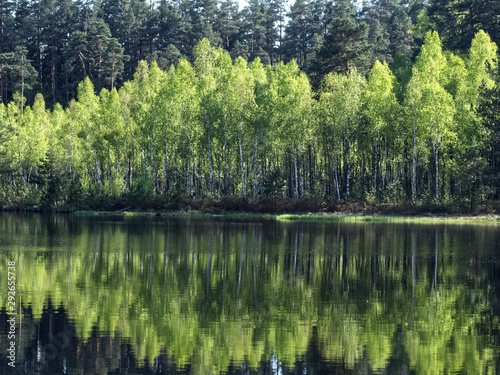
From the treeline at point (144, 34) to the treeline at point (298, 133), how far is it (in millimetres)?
27972

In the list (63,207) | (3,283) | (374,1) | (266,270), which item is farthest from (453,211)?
(374,1)

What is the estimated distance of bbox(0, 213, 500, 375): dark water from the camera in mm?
12219

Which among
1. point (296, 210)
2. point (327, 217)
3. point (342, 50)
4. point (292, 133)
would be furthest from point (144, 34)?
point (327, 217)

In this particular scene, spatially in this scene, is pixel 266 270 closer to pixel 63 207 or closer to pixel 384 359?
pixel 384 359

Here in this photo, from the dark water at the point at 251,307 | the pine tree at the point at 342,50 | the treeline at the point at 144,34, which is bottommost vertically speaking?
the dark water at the point at 251,307

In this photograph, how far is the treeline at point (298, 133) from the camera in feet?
182

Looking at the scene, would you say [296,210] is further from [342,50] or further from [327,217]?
[342,50]

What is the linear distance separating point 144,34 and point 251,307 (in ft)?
323

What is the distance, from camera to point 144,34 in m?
108

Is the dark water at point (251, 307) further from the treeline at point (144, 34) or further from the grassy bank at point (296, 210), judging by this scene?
the treeline at point (144, 34)

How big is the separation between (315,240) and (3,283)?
1908 centimetres

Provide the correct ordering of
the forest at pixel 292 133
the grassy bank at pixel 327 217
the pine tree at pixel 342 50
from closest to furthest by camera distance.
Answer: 1. the grassy bank at pixel 327 217
2. the forest at pixel 292 133
3. the pine tree at pixel 342 50

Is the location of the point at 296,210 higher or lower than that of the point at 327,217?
higher

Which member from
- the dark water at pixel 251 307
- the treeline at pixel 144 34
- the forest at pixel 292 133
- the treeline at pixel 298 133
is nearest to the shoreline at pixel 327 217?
the forest at pixel 292 133
